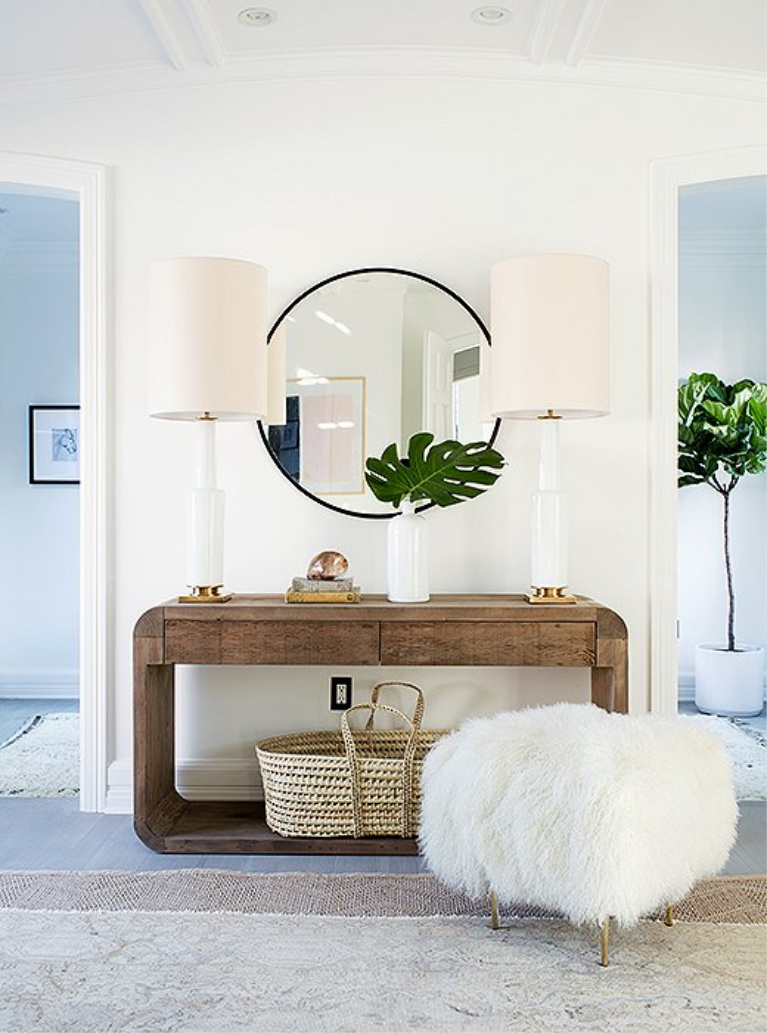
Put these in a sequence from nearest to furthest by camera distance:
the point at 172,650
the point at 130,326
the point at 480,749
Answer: the point at 480,749
the point at 172,650
the point at 130,326

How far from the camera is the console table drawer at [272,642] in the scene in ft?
10.6

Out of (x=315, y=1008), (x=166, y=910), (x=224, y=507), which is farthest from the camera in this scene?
(x=224, y=507)

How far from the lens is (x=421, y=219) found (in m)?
3.72

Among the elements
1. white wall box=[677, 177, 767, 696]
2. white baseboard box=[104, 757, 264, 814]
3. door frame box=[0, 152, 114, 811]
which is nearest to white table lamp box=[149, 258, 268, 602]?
door frame box=[0, 152, 114, 811]

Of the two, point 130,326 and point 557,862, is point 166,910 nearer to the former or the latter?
point 557,862

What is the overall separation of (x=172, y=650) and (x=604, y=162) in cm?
220

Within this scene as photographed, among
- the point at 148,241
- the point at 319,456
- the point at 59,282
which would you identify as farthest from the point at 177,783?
the point at 59,282

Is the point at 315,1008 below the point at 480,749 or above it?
below

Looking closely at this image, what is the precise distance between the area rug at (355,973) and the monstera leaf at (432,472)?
1.22 metres

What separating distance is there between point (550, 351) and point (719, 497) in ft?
9.39

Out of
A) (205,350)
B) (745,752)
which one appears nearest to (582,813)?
(205,350)

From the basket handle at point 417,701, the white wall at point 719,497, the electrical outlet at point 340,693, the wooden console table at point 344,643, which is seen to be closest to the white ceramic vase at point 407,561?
the wooden console table at point 344,643

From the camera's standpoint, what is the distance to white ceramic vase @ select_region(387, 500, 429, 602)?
11.0ft

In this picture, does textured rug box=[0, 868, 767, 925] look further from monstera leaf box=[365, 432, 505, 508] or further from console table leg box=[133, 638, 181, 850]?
monstera leaf box=[365, 432, 505, 508]
